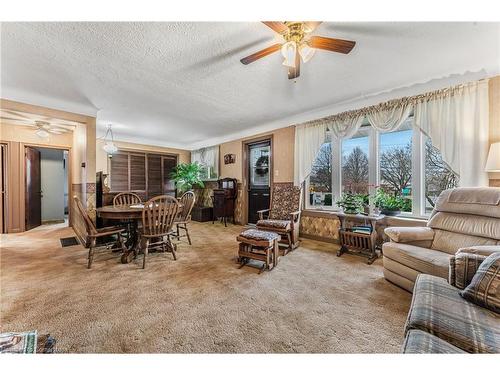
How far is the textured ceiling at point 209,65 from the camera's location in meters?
1.92

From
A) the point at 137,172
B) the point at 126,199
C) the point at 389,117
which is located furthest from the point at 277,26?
the point at 137,172

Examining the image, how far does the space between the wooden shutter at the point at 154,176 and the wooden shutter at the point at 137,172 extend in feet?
0.59

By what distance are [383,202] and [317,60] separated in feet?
7.23

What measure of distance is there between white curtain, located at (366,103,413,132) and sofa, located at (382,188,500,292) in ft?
3.73

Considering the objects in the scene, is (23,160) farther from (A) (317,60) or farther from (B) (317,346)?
(B) (317,346)

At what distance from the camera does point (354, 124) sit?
3479 millimetres

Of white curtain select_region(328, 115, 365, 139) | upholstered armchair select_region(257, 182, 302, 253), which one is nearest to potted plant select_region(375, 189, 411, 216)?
white curtain select_region(328, 115, 365, 139)

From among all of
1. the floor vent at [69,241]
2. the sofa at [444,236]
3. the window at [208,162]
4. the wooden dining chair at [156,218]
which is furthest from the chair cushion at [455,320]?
the window at [208,162]

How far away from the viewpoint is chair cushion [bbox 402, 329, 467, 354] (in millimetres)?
877

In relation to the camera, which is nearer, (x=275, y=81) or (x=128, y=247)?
Answer: (x=275, y=81)

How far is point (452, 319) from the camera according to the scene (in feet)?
3.55

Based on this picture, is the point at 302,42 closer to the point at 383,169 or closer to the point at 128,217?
the point at 383,169
